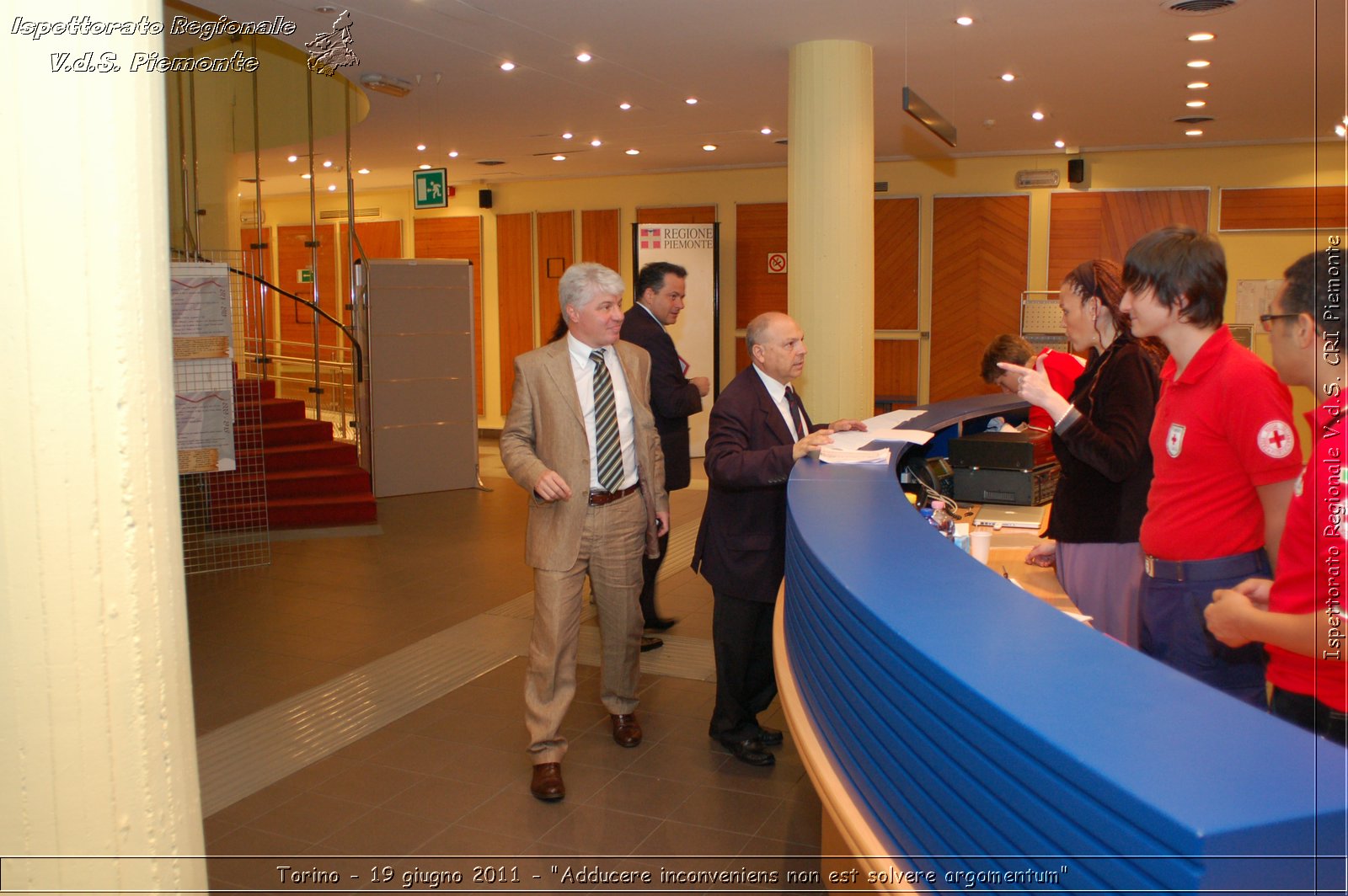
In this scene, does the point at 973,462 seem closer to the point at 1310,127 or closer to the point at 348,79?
the point at 348,79

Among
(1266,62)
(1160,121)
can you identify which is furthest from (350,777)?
(1160,121)

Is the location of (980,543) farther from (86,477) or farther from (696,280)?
(696,280)

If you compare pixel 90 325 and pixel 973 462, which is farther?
pixel 973 462

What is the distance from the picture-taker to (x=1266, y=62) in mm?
7754

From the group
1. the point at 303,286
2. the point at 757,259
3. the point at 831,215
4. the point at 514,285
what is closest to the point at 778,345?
the point at 831,215

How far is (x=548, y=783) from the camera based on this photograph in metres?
3.77

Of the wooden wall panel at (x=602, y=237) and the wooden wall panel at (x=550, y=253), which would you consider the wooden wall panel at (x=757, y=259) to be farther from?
the wooden wall panel at (x=550, y=253)

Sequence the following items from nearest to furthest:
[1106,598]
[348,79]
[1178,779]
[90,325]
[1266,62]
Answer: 1. [1178,779]
2. [90,325]
3. [1106,598]
4. [1266,62]
5. [348,79]

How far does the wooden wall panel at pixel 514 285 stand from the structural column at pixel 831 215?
8398 millimetres

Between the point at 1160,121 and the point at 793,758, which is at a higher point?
the point at 1160,121

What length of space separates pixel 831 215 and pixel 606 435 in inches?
144

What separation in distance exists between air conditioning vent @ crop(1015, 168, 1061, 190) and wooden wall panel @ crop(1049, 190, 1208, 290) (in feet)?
0.62

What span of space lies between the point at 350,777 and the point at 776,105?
23.9 feet

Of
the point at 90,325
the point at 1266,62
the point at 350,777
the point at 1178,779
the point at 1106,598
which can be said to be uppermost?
the point at 1266,62
